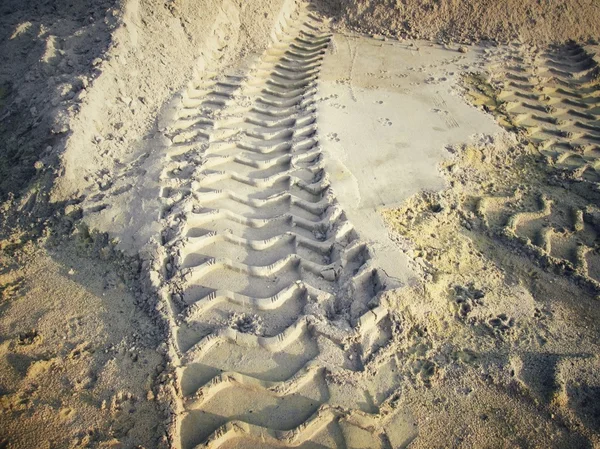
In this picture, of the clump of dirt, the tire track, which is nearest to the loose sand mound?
the tire track

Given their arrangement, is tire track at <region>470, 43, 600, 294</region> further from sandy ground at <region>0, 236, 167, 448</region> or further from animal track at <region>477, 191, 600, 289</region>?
sandy ground at <region>0, 236, 167, 448</region>

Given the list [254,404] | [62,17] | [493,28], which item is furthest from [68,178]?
[493,28]

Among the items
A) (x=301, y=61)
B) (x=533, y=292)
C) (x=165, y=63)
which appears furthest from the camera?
(x=301, y=61)

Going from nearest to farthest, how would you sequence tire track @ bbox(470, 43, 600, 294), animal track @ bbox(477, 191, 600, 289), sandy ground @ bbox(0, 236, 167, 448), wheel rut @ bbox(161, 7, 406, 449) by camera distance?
sandy ground @ bbox(0, 236, 167, 448), wheel rut @ bbox(161, 7, 406, 449), animal track @ bbox(477, 191, 600, 289), tire track @ bbox(470, 43, 600, 294)

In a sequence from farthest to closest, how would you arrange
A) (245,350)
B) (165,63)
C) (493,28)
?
(493,28) → (165,63) → (245,350)

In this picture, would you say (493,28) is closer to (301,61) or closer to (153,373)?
(301,61)

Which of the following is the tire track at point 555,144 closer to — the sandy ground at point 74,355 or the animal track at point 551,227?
the animal track at point 551,227

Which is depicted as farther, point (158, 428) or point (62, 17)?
point (62, 17)
